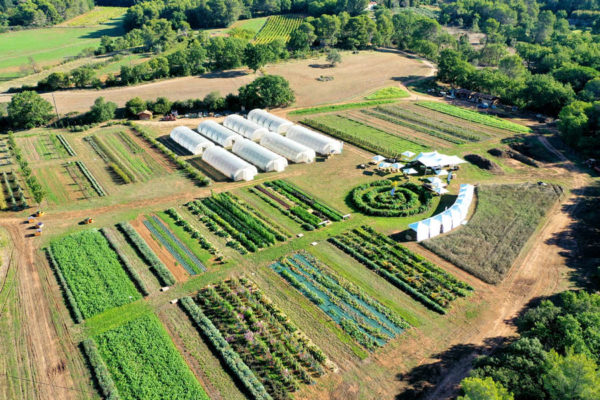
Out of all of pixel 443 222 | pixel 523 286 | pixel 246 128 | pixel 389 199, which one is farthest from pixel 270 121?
pixel 523 286

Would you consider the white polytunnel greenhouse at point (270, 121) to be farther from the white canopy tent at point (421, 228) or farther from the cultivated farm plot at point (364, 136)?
the white canopy tent at point (421, 228)

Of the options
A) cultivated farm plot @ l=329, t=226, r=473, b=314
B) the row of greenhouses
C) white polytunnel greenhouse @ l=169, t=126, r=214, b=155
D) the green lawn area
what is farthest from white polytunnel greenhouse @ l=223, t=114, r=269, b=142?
the green lawn area

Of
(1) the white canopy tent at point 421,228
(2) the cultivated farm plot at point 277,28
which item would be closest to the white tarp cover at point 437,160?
(1) the white canopy tent at point 421,228

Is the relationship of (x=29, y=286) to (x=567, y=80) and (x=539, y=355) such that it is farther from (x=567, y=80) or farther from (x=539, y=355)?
(x=567, y=80)

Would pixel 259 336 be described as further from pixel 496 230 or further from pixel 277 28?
pixel 277 28

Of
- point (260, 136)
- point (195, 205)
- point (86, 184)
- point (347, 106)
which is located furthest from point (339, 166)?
point (86, 184)

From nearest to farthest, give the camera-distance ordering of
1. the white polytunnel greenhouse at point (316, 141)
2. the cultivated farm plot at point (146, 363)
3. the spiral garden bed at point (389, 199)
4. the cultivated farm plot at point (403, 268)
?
1. the cultivated farm plot at point (146, 363)
2. the cultivated farm plot at point (403, 268)
3. the spiral garden bed at point (389, 199)
4. the white polytunnel greenhouse at point (316, 141)

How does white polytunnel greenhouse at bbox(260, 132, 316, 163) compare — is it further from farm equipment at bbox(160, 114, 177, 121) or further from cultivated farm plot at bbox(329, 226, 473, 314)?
farm equipment at bbox(160, 114, 177, 121)
